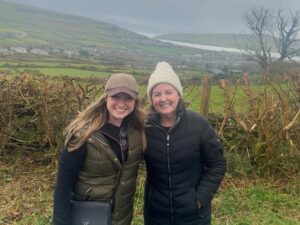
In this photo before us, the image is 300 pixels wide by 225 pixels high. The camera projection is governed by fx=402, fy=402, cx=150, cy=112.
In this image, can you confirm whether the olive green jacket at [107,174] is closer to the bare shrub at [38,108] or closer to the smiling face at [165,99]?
the smiling face at [165,99]

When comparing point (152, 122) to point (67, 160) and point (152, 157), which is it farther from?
point (67, 160)

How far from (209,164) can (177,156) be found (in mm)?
297

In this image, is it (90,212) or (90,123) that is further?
(90,212)

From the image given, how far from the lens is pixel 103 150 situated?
2.58 meters

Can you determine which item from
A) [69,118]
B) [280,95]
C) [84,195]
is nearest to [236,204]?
[280,95]

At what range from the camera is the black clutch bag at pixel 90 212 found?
2.71m

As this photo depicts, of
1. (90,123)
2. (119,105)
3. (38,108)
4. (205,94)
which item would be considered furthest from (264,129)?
(90,123)

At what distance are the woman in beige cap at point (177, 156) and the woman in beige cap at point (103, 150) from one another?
0.15 metres

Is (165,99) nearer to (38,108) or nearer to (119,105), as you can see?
(119,105)

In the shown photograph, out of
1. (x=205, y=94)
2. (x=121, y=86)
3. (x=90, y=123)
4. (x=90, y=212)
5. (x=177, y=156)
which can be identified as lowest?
(x=90, y=212)

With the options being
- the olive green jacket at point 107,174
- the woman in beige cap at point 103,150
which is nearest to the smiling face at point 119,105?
the woman in beige cap at point 103,150

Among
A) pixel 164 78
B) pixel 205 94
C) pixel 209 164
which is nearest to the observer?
pixel 164 78

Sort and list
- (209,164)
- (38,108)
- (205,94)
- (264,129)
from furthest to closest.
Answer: (38,108), (205,94), (264,129), (209,164)

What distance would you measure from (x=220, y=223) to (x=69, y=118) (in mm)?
3123
